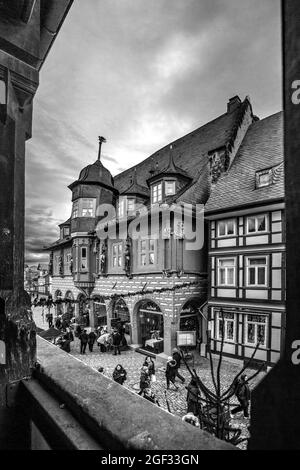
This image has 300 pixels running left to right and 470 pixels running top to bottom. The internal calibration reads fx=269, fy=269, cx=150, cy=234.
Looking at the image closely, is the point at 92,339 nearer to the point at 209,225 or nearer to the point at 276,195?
the point at 209,225

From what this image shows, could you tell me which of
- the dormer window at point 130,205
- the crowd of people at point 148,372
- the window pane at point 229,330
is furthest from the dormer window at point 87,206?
the window pane at point 229,330

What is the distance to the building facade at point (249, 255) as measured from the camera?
39.8 ft

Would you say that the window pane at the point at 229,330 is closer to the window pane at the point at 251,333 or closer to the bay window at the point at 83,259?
the window pane at the point at 251,333

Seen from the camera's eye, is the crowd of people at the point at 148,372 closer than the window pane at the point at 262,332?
Yes

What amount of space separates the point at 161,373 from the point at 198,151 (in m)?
14.0

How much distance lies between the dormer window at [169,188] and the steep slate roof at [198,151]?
550 millimetres

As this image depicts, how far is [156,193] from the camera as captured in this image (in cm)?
1647

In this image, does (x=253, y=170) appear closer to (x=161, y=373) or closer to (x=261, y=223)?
(x=261, y=223)

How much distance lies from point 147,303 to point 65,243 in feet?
42.2

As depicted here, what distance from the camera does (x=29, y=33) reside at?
77.1 inches

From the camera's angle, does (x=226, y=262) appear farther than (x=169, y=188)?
No

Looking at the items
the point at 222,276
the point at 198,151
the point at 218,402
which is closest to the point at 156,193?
the point at 198,151

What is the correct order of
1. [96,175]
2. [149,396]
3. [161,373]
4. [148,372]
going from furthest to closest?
[96,175] → [161,373] → [148,372] → [149,396]
